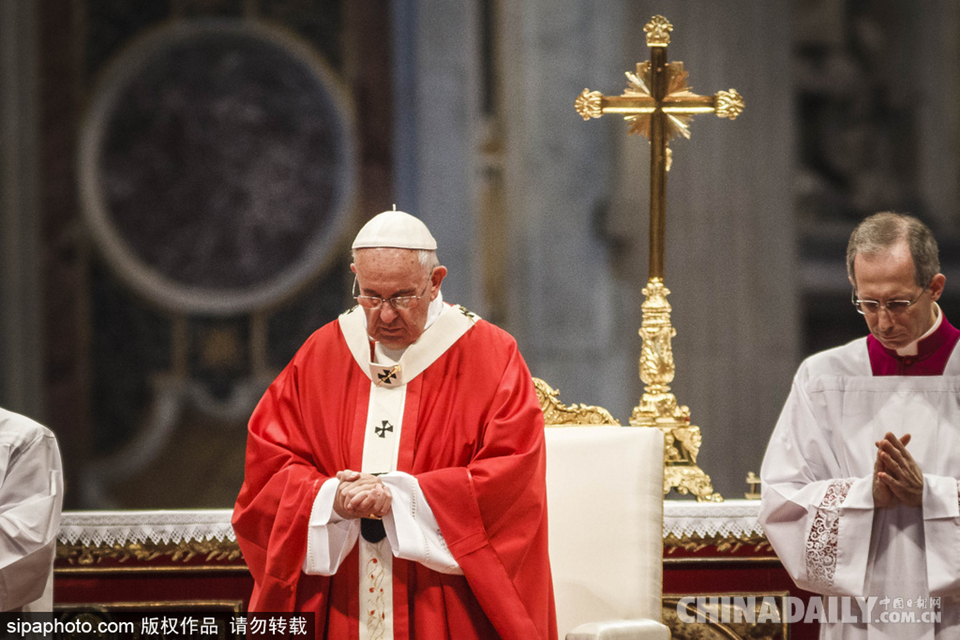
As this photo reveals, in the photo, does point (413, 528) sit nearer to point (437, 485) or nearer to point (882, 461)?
point (437, 485)

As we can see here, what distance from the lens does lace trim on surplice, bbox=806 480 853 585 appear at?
3.03 m

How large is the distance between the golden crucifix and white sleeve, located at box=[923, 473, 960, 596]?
0.90 meters

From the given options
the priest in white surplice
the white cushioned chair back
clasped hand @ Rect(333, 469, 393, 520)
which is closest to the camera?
clasped hand @ Rect(333, 469, 393, 520)

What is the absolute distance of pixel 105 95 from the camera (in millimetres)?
7422

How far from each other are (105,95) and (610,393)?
144 inches

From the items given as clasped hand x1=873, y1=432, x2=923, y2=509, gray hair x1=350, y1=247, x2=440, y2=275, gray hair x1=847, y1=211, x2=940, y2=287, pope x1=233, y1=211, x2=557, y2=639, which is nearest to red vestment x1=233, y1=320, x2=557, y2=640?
pope x1=233, y1=211, x2=557, y2=639

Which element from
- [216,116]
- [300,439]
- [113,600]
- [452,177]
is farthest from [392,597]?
[216,116]

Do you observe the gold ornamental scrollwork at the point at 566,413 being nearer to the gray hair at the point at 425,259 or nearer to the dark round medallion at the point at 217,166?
the gray hair at the point at 425,259

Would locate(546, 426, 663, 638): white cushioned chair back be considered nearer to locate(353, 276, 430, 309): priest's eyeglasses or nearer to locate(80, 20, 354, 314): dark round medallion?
locate(353, 276, 430, 309): priest's eyeglasses

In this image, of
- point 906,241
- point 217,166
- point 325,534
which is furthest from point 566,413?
point 217,166

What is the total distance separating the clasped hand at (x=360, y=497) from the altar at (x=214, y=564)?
3.19ft

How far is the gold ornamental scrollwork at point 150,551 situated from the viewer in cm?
377

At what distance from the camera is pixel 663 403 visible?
3.85 meters

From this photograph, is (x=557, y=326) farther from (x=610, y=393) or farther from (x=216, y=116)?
(x=216, y=116)
